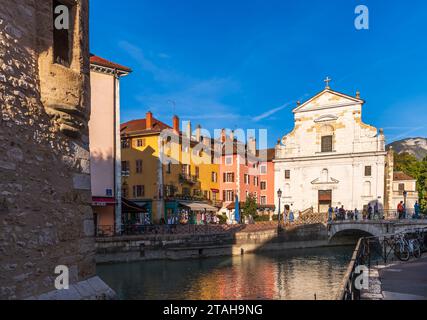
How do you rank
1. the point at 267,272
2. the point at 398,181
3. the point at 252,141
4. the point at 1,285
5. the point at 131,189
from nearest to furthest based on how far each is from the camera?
1. the point at 1,285
2. the point at 267,272
3. the point at 131,189
4. the point at 398,181
5. the point at 252,141

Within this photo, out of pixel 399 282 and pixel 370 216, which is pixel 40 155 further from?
pixel 370 216

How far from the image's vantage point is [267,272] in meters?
21.0

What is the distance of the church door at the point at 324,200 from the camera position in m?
42.5

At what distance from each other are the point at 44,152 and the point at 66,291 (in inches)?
86.3

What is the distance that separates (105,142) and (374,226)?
71.2 feet

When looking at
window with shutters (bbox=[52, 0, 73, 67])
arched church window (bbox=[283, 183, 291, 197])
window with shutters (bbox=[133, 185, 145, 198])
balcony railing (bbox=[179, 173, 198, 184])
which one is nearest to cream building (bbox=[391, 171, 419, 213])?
arched church window (bbox=[283, 183, 291, 197])

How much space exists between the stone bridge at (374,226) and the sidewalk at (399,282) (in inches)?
670

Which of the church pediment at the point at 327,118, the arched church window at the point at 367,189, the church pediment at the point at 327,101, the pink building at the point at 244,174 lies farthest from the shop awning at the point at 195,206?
the arched church window at the point at 367,189

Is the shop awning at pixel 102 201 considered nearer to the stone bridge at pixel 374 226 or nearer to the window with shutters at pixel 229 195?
the stone bridge at pixel 374 226

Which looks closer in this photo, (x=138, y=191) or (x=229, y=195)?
(x=138, y=191)

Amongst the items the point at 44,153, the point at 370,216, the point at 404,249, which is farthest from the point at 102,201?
the point at 370,216

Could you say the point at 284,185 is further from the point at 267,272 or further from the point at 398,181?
the point at 267,272

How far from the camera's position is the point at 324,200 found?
42812mm
